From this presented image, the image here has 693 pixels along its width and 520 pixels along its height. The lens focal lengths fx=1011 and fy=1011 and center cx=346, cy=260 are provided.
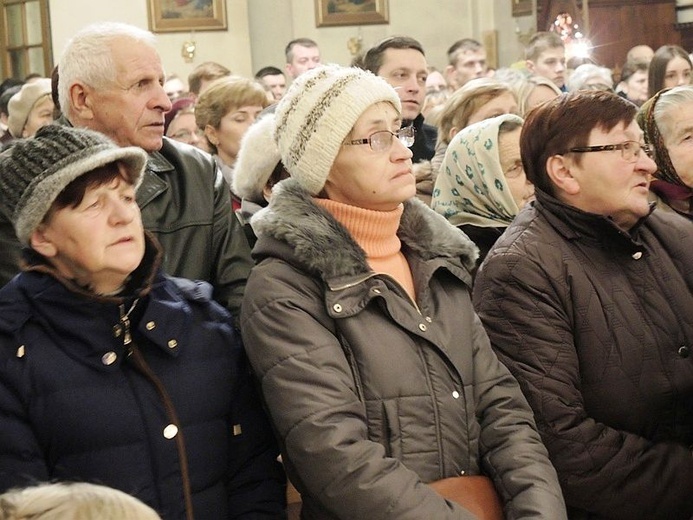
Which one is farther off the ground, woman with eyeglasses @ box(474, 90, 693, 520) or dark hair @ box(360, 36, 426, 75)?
dark hair @ box(360, 36, 426, 75)

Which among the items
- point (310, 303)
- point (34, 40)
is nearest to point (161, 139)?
point (310, 303)

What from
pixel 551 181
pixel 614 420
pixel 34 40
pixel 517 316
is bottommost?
pixel 614 420

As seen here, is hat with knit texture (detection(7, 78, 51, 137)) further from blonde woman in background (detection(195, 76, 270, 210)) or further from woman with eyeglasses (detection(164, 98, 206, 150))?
blonde woman in background (detection(195, 76, 270, 210))

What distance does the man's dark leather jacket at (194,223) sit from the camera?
2949mm

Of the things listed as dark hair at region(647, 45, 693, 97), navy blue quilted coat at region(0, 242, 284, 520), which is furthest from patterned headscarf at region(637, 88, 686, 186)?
dark hair at region(647, 45, 693, 97)

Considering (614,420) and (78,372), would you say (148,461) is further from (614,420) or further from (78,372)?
(614,420)

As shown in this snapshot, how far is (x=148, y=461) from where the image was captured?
2.16 meters

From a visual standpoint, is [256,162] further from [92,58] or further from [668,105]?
[668,105]

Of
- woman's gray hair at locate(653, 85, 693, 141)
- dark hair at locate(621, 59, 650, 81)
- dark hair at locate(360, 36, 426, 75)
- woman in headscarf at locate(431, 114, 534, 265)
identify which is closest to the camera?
woman in headscarf at locate(431, 114, 534, 265)

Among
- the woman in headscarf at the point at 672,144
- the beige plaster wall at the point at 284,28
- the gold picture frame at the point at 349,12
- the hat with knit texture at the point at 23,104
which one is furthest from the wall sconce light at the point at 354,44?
the woman in headscarf at the point at 672,144

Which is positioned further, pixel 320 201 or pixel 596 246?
pixel 596 246

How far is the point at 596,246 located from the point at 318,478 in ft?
3.73

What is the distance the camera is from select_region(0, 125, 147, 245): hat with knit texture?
2199 millimetres

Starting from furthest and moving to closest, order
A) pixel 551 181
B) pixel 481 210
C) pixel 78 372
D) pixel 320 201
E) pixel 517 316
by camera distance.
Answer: pixel 481 210, pixel 551 181, pixel 517 316, pixel 320 201, pixel 78 372
